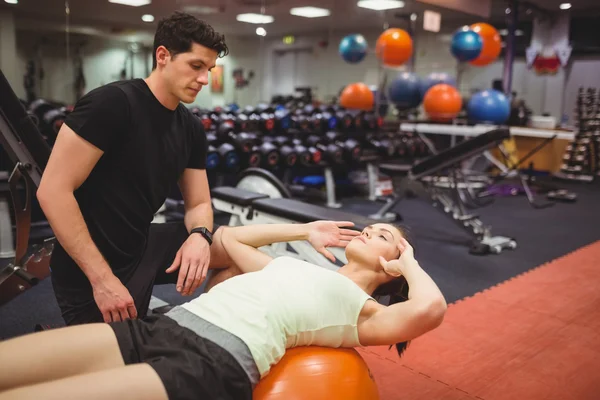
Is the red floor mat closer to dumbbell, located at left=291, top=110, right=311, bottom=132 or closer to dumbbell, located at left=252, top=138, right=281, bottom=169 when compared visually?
dumbbell, located at left=252, top=138, right=281, bottom=169

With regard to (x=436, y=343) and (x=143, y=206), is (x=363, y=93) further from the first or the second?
(x=143, y=206)

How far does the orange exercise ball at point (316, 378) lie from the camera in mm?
1188

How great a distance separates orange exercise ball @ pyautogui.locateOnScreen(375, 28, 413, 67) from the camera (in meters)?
5.93

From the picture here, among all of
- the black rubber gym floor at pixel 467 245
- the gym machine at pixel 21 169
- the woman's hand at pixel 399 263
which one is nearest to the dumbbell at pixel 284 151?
the black rubber gym floor at pixel 467 245

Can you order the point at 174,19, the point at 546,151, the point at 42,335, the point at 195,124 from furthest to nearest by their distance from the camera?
the point at 546,151 < the point at 195,124 < the point at 174,19 < the point at 42,335

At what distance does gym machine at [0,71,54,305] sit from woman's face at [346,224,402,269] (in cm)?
133

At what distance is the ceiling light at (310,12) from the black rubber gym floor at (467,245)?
148 inches

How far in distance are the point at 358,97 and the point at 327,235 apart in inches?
189

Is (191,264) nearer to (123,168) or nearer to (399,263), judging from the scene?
(123,168)

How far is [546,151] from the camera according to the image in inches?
323

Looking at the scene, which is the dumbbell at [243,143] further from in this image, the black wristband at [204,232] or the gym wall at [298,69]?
the black wristband at [204,232]

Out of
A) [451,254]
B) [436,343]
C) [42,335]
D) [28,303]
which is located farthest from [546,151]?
[42,335]

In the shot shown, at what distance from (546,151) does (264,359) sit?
26.7 ft

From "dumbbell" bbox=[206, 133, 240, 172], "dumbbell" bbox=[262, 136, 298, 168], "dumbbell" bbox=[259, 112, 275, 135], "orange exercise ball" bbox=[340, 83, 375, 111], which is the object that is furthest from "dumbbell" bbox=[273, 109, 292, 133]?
"orange exercise ball" bbox=[340, 83, 375, 111]
